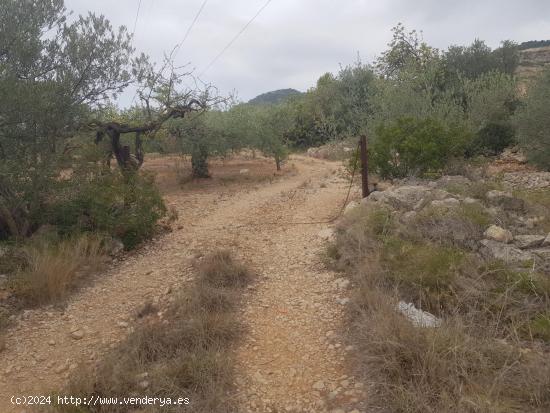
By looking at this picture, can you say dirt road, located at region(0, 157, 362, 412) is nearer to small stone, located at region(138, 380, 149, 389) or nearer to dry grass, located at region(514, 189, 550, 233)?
small stone, located at region(138, 380, 149, 389)

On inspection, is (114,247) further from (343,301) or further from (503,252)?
(503,252)

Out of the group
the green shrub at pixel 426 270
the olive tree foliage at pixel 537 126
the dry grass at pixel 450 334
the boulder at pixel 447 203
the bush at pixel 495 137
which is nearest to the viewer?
the dry grass at pixel 450 334

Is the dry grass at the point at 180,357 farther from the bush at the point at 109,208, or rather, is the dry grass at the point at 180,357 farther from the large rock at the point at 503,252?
the large rock at the point at 503,252

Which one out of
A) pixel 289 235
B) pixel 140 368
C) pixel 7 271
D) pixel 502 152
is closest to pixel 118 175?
pixel 7 271

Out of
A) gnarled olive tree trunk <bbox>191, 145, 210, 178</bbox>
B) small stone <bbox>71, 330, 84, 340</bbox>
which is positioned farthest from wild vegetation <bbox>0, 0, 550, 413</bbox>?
gnarled olive tree trunk <bbox>191, 145, 210, 178</bbox>

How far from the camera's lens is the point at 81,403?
2.99m

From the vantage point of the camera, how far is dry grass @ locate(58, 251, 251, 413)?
305cm

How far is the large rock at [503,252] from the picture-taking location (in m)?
4.11

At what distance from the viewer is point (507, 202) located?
6.02m

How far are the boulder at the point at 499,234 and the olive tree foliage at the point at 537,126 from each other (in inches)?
242

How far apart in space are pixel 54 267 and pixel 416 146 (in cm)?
651

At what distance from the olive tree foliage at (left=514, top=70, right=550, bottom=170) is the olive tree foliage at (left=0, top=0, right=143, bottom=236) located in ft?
31.6

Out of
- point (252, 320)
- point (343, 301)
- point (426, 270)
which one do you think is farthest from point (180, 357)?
point (426, 270)

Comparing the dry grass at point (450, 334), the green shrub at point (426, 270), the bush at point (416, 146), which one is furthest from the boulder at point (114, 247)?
the bush at point (416, 146)
